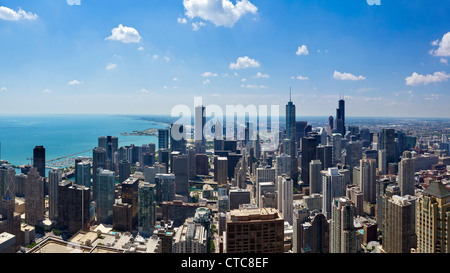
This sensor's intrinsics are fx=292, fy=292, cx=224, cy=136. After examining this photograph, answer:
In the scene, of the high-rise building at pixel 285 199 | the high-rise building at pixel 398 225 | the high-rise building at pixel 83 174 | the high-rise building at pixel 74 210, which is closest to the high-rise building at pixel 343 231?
the high-rise building at pixel 398 225

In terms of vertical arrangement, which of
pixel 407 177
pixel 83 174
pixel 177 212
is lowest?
pixel 177 212

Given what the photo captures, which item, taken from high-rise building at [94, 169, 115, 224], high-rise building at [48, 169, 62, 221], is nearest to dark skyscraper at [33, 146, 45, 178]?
high-rise building at [48, 169, 62, 221]

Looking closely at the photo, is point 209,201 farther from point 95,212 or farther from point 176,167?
point 95,212

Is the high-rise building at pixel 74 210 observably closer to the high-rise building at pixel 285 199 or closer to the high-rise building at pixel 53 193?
the high-rise building at pixel 53 193

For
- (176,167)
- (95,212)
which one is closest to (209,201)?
(176,167)

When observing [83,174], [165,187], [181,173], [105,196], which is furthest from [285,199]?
[83,174]

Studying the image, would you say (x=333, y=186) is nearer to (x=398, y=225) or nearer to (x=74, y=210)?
(x=398, y=225)

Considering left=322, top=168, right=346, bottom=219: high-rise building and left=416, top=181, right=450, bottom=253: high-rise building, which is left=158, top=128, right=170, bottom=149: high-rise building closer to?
left=322, top=168, right=346, bottom=219: high-rise building
